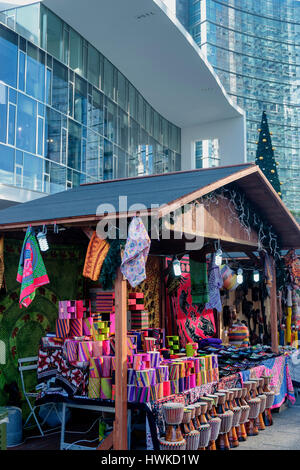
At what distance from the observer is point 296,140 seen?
59.0 metres

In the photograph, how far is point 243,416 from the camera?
244 inches

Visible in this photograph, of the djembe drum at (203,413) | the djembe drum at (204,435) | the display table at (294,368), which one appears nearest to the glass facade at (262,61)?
the display table at (294,368)

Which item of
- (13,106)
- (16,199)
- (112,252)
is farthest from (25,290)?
(13,106)

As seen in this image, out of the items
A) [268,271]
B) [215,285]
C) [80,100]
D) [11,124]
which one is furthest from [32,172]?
[215,285]

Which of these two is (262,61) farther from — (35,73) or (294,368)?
(294,368)

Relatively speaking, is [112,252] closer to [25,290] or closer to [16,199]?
[25,290]

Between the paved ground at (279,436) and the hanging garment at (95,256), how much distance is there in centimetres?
274

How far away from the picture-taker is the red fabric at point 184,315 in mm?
8336

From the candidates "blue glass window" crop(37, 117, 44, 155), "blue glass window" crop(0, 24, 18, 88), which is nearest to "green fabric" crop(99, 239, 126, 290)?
"blue glass window" crop(0, 24, 18, 88)

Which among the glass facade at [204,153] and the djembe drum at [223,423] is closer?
the djembe drum at [223,423]

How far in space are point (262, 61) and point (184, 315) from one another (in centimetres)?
5449

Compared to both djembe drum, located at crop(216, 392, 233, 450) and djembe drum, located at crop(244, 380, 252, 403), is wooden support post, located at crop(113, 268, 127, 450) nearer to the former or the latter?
djembe drum, located at crop(216, 392, 233, 450)

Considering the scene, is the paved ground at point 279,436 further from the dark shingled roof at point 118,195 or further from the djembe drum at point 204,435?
the dark shingled roof at point 118,195

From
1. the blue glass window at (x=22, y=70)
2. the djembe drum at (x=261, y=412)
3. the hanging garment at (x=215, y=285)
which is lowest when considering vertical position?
the djembe drum at (x=261, y=412)
